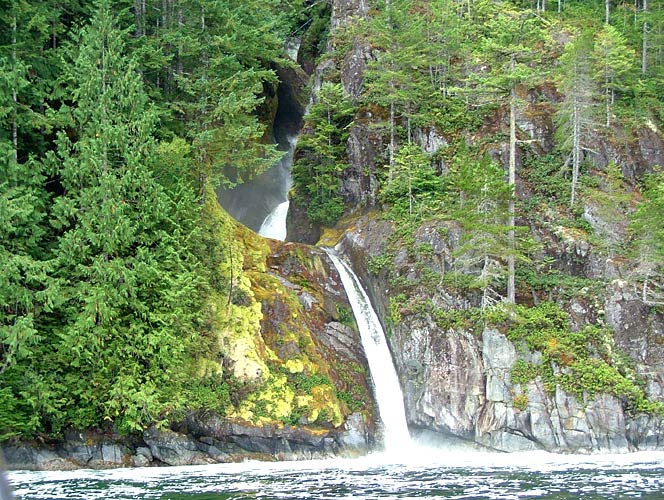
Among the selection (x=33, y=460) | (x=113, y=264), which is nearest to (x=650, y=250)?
(x=113, y=264)

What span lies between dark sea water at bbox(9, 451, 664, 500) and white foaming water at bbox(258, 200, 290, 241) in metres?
20.2

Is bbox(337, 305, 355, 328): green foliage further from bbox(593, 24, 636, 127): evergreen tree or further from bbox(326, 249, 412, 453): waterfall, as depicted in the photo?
→ bbox(593, 24, 636, 127): evergreen tree

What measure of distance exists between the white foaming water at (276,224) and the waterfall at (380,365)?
1012 cm

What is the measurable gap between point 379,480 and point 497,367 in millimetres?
9525

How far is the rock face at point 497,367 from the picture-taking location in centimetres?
2342

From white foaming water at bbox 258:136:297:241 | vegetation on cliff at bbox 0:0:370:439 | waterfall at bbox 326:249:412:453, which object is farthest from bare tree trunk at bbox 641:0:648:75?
vegetation on cliff at bbox 0:0:370:439

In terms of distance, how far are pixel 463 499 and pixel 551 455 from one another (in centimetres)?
1056

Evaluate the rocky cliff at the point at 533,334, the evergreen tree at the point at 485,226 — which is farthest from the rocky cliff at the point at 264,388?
the evergreen tree at the point at 485,226

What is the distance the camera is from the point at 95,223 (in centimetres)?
2220

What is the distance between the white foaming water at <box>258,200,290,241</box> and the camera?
4041 centimetres

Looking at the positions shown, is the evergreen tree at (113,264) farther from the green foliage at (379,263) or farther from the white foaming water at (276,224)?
the white foaming water at (276,224)

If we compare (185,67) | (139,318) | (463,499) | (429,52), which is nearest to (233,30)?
(185,67)

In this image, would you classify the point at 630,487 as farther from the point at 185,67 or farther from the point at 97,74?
the point at 185,67

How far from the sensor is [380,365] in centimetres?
2717
